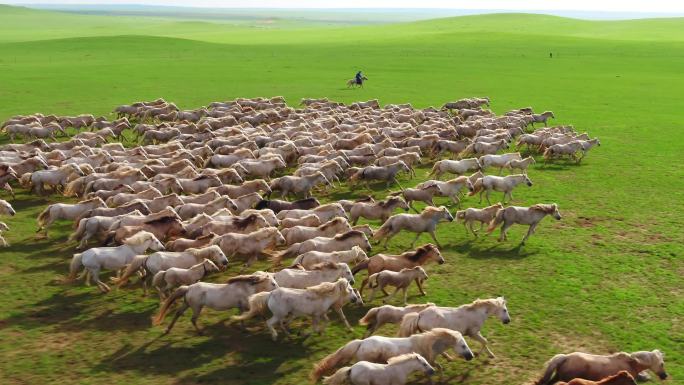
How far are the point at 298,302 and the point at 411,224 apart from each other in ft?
19.0

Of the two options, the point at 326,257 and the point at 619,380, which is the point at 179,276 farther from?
the point at 619,380

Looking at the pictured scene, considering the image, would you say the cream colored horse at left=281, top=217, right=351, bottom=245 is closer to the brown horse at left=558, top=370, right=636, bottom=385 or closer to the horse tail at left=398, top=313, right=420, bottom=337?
the horse tail at left=398, top=313, right=420, bottom=337

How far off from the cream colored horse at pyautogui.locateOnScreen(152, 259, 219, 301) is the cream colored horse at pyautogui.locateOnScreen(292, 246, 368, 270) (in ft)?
6.38

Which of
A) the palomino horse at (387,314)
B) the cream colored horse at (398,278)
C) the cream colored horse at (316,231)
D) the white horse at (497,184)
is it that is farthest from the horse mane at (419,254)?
the white horse at (497,184)

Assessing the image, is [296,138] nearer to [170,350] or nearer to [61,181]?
[61,181]

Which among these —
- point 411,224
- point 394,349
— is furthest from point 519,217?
point 394,349

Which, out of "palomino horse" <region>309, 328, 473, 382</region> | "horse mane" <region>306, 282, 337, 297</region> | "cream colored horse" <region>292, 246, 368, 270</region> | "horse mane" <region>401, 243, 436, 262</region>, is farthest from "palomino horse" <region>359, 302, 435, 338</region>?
"horse mane" <region>401, 243, 436, 262</region>

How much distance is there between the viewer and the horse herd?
11578mm

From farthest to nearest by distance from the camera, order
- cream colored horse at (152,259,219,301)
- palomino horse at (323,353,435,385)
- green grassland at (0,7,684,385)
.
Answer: cream colored horse at (152,259,219,301)
green grassland at (0,7,684,385)
palomino horse at (323,353,435,385)

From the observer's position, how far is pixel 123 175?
834 inches

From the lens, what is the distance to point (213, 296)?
12.5 meters

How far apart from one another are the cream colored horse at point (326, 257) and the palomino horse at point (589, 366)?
5240mm

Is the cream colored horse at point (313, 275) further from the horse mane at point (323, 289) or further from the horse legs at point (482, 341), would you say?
the horse legs at point (482, 341)

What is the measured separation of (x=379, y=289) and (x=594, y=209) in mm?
10188
